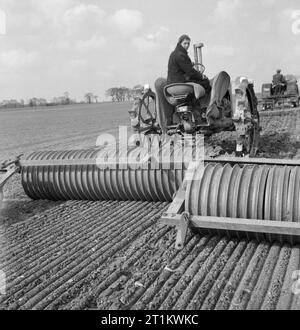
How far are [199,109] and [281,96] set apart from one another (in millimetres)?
11953

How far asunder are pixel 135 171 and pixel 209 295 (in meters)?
2.37

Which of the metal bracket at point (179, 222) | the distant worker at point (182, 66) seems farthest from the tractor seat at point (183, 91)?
the metal bracket at point (179, 222)

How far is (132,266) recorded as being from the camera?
10.7 feet

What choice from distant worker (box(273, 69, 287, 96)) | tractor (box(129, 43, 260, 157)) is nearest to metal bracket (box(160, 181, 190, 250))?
tractor (box(129, 43, 260, 157))

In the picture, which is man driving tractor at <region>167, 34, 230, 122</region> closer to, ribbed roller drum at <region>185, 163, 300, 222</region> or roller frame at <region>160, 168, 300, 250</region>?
ribbed roller drum at <region>185, 163, 300, 222</region>

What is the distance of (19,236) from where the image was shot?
4203 mm

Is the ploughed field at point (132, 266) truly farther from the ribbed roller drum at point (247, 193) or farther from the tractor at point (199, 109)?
the tractor at point (199, 109)

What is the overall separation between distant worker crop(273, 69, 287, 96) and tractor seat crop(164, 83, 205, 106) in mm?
12772

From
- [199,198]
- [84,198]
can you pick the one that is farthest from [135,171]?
[199,198]

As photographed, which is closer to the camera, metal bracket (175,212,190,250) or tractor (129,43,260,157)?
metal bracket (175,212,190,250)

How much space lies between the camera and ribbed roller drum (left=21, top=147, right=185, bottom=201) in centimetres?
471

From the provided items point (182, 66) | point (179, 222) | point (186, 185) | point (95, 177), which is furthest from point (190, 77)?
point (179, 222)

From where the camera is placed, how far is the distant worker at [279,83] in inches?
664
